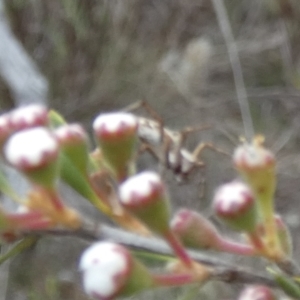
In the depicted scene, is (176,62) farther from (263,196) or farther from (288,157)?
(263,196)

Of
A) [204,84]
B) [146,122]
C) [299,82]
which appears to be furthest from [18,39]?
[146,122]

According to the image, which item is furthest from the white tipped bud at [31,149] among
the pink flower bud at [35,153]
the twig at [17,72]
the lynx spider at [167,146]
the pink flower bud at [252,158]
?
the twig at [17,72]

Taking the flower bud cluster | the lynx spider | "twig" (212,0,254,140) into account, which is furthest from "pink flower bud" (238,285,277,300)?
"twig" (212,0,254,140)

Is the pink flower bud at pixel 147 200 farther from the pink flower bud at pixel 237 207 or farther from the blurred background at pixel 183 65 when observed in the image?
the blurred background at pixel 183 65

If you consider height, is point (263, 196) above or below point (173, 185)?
above

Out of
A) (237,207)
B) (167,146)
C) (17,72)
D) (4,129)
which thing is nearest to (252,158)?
(237,207)

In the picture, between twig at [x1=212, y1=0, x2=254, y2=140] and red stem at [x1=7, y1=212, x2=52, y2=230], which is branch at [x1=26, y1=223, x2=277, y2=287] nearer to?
red stem at [x1=7, y1=212, x2=52, y2=230]
